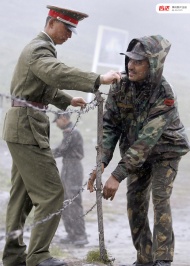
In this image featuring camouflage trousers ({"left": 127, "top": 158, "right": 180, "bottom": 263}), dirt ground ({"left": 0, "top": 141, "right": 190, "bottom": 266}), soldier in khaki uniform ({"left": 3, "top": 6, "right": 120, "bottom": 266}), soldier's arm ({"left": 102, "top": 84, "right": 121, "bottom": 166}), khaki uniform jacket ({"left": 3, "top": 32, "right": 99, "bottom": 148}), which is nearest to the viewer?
khaki uniform jacket ({"left": 3, "top": 32, "right": 99, "bottom": 148})

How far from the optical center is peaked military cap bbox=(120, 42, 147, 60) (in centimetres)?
505

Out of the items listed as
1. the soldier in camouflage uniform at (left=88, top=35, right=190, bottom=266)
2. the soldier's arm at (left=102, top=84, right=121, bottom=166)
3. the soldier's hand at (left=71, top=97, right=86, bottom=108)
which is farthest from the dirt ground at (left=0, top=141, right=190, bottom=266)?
the soldier's hand at (left=71, top=97, right=86, bottom=108)

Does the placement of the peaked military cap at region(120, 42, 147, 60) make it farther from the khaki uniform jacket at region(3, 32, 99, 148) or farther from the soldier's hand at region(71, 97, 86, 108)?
the khaki uniform jacket at region(3, 32, 99, 148)

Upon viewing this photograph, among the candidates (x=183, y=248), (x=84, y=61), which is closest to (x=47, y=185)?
(x=183, y=248)

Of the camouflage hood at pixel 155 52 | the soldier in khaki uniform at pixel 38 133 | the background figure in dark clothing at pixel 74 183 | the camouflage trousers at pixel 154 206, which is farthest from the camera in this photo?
the background figure in dark clothing at pixel 74 183

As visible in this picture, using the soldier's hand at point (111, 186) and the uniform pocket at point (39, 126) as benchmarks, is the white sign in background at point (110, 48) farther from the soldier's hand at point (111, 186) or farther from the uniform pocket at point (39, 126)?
the uniform pocket at point (39, 126)

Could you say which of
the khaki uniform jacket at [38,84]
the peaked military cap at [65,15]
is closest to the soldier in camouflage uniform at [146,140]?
the peaked military cap at [65,15]

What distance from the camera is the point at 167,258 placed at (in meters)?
5.25

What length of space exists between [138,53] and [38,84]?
84 centimetres

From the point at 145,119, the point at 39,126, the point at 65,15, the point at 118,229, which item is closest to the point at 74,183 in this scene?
the point at 118,229

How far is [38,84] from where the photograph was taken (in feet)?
15.5

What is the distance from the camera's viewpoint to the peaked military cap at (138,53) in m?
5.05

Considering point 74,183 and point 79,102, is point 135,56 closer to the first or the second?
point 79,102

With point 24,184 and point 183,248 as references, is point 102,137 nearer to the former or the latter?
point 24,184
